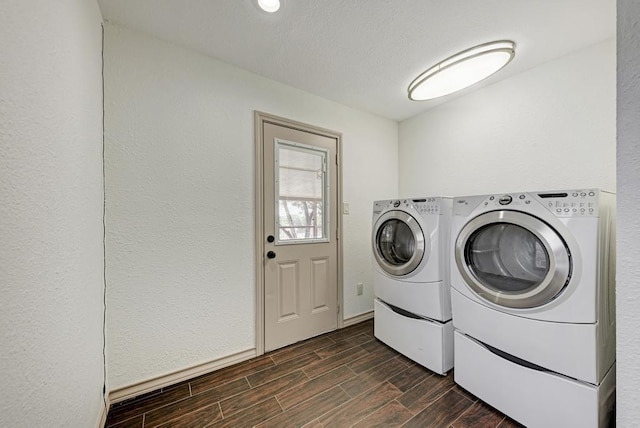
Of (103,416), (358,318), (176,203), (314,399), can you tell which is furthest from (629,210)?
(103,416)

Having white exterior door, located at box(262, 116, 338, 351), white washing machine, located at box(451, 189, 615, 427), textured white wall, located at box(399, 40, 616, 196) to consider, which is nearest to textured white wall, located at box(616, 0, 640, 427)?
white washing machine, located at box(451, 189, 615, 427)

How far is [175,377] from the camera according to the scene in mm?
1655

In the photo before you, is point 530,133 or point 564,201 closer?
point 564,201

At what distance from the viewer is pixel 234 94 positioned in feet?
6.25

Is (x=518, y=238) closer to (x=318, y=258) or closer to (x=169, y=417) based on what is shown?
(x=318, y=258)

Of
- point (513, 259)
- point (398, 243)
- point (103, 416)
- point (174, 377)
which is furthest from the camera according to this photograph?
point (398, 243)

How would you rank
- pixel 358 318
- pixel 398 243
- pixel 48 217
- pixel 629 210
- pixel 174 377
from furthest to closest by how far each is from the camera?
pixel 358 318
pixel 398 243
pixel 174 377
pixel 48 217
pixel 629 210

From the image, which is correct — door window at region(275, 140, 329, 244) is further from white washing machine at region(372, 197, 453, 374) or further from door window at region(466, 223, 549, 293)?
door window at region(466, 223, 549, 293)

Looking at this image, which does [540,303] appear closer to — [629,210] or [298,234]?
[629,210]

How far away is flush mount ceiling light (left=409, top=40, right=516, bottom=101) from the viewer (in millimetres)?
1645

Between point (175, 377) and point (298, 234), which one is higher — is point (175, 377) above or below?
below

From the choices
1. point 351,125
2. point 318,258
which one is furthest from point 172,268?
point 351,125

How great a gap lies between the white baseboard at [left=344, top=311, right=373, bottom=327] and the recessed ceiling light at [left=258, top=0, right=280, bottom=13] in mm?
2598

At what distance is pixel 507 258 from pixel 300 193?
161 centimetres
